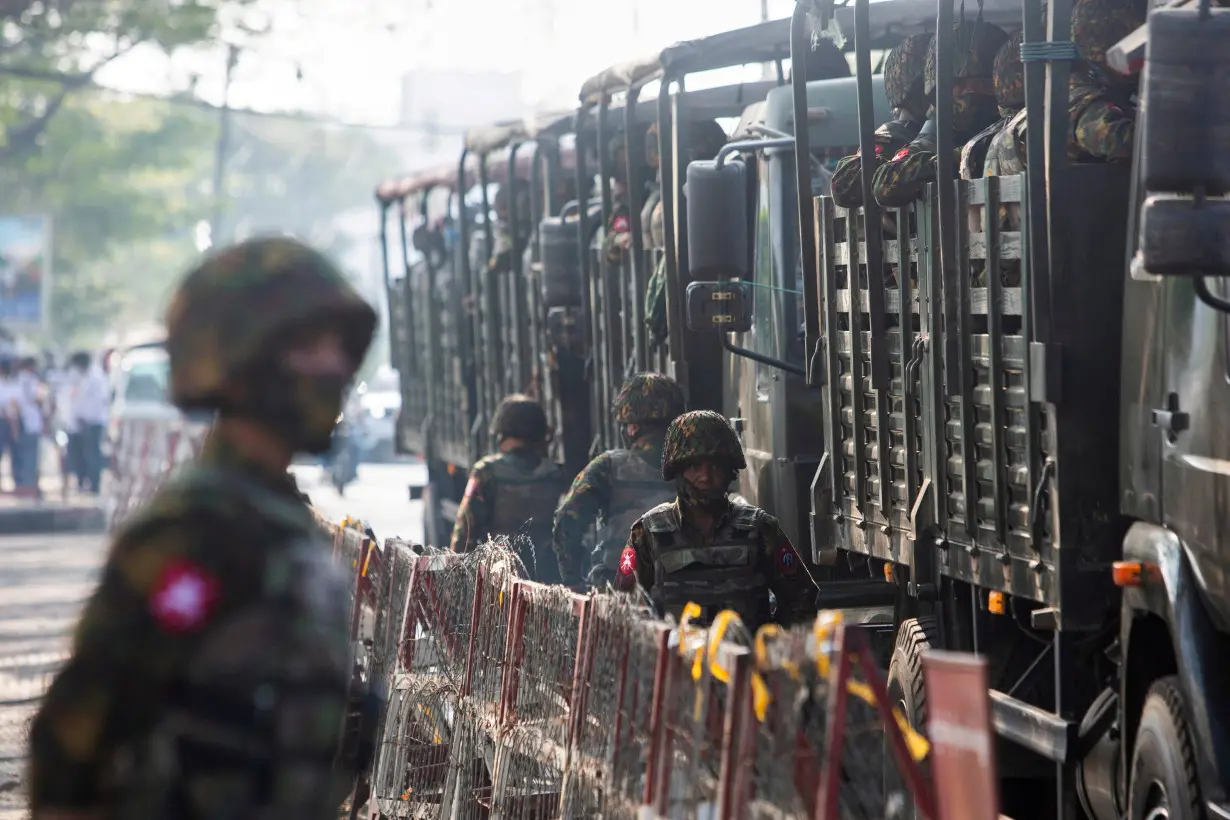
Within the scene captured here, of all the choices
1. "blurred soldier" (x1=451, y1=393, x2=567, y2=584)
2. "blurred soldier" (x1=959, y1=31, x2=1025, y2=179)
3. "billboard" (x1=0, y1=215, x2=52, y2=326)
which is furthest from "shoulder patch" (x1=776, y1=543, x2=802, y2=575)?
"billboard" (x1=0, y1=215, x2=52, y2=326)

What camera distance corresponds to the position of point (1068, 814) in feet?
20.9

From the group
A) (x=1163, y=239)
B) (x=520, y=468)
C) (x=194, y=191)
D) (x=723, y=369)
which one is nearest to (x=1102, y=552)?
(x=1163, y=239)

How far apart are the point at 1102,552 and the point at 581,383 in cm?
748

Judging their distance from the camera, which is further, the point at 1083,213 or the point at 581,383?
the point at 581,383

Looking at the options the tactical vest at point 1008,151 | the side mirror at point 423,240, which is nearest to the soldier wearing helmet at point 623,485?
the tactical vest at point 1008,151

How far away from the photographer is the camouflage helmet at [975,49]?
746 centimetres

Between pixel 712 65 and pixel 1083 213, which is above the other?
pixel 712 65

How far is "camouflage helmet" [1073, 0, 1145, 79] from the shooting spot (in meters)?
6.50

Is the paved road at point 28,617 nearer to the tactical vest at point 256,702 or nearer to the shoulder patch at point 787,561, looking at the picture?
the shoulder patch at point 787,561

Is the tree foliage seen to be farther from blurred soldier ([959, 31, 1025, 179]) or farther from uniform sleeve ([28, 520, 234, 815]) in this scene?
blurred soldier ([959, 31, 1025, 179])

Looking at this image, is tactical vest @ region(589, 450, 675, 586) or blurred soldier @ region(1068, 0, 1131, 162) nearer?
blurred soldier @ region(1068, 0, 1131, 162)

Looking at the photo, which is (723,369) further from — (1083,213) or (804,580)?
(1083,213)

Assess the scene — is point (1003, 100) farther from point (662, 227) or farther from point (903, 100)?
point (662, 227)

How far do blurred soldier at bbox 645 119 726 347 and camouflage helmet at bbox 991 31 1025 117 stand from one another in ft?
11.5
